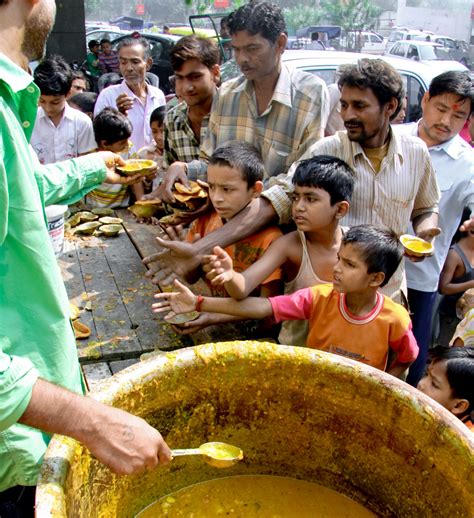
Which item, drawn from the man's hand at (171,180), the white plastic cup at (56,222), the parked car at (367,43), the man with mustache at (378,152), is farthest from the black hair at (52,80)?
the parked car at (367,43)

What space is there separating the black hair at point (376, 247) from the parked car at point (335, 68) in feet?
9.58

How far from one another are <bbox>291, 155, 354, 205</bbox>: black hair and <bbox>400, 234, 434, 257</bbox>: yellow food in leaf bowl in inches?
12.7

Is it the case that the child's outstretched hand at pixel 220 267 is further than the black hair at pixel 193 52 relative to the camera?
No

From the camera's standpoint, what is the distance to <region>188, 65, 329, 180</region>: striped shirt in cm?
269

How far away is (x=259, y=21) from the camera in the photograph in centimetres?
271

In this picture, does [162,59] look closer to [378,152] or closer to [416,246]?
[378,152]

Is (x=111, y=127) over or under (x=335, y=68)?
under

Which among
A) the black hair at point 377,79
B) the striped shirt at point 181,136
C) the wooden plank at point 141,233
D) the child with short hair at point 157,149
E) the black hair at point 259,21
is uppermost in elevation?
the black hair at point 259,21

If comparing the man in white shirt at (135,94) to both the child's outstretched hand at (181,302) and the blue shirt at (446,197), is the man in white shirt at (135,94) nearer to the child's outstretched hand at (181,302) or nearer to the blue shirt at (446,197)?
the blue shirt at (446,197)

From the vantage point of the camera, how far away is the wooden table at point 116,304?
86.2 inches

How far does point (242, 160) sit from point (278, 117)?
0.43 m

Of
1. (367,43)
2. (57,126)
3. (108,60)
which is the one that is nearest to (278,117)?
(57,126)

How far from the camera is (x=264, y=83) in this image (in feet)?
9.08

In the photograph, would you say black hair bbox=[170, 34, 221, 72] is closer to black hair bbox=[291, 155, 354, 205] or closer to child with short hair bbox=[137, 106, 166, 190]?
child with short hair bbox=[137, 106, 166, 190]
